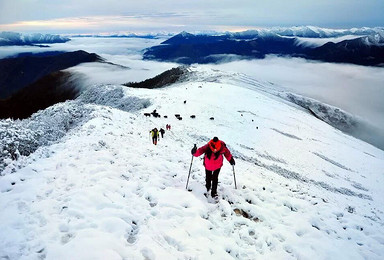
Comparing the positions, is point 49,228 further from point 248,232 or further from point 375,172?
point 375,172

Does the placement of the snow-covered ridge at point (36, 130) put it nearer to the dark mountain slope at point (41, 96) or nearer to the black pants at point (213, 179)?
the black pants at point (213, 179)

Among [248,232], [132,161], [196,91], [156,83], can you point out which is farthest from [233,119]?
[156,83]

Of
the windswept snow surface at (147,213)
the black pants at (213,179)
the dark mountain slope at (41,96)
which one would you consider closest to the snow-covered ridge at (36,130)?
the windswept snow surface at (147,213)

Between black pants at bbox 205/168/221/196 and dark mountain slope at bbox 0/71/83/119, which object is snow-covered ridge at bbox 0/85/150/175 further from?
dark mountain slope at bbox 0/71/83/119

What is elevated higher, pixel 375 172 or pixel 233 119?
pixel 233 119

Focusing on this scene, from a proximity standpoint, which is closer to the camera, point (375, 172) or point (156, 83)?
point (375, 172)

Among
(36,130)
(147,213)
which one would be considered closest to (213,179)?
(147,213)

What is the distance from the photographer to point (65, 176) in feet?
34.4

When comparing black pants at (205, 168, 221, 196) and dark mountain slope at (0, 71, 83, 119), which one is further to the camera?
dark mountain slope at (0, 71, 83, 119)

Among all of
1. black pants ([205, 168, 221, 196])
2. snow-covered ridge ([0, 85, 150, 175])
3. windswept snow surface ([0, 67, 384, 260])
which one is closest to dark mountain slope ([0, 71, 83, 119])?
snow-covered ridge ([0, 85, 150, 175])

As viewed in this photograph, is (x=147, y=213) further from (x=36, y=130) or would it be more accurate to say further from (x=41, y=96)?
(x=41, y=96)

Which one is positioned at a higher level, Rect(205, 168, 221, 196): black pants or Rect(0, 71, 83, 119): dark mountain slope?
Rect(205, 168, 221, 196): black pants

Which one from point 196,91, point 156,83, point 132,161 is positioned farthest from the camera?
point 156,83

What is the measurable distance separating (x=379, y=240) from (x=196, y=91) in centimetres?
5092
